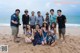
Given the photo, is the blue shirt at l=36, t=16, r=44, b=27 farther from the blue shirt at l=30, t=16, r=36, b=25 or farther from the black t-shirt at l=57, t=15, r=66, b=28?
the black t-shirt at l=57, t=15, r=66, b=28

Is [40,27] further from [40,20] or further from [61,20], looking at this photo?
[61,20]

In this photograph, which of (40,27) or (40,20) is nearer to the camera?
(40,27)

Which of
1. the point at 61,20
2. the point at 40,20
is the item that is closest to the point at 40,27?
the point at 40,20

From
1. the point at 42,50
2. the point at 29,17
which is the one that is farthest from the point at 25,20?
the point at 42,50

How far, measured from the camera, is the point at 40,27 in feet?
36.4

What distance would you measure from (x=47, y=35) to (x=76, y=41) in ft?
6.60

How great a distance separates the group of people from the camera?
10867 millimetres

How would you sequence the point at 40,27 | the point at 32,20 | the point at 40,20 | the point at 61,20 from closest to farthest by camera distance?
1. the point at 40,27
2. the point at 61,20
3. the point at 40,20
4. the point at 32,20

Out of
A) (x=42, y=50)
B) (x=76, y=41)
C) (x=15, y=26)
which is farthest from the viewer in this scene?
(x=76, y=41)

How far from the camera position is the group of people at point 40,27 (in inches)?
428

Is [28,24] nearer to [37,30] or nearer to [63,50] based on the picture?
[37,30]

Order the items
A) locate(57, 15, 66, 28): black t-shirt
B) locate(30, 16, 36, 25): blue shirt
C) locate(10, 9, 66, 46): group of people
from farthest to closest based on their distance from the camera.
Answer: locate(30, 16, 36, 25): blue shirt, locate(57, 15, 66, 28): black t-shirt, locate(10, 9, 66, 46): group of people

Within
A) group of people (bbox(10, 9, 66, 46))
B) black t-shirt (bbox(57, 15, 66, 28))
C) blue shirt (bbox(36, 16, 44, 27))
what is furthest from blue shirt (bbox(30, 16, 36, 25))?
black t-shirt (bbox(57, 15, 66, 28))

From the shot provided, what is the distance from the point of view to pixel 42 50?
34.4 ft
